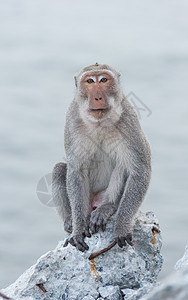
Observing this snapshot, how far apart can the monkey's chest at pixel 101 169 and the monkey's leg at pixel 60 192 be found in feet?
2.05

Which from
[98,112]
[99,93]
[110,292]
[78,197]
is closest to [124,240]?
[110,292]

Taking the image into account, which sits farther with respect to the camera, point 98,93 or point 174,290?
point 98,93

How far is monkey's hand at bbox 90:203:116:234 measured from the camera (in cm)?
821

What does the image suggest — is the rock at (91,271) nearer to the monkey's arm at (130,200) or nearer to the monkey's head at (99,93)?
the monkey's arm at (130,200)

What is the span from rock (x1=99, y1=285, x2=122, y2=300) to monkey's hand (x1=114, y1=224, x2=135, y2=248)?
A: 0.81m

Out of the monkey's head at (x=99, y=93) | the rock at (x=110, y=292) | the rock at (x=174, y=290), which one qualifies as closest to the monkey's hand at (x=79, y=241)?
the rock at (x=110, y=292)

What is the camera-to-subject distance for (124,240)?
7.95m

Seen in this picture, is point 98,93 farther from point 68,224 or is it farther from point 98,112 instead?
point 68,224

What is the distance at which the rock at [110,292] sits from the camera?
7036mm

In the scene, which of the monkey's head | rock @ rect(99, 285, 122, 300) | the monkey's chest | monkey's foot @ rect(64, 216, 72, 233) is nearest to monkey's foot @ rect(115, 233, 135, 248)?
rock @ rect(99, 285, 122, 300)

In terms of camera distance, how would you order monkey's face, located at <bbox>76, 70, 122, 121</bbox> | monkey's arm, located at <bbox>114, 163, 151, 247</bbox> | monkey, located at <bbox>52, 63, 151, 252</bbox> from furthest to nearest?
monkey, located at <bbox>52, 63, 151, 252</bbox>
monkey's face, located at <bbox>76, 70, 122, 121</bbox>
monkey's arm, located at <bbox>114, 163, 151, 247</bbox>


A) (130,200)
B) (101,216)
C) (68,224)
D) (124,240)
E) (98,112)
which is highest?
(98,112)

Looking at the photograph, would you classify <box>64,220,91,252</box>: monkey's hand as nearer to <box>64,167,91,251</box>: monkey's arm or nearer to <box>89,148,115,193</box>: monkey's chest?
<box>64,167,91,251</box>: monkey's arm

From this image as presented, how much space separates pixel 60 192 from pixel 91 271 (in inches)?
96.8
